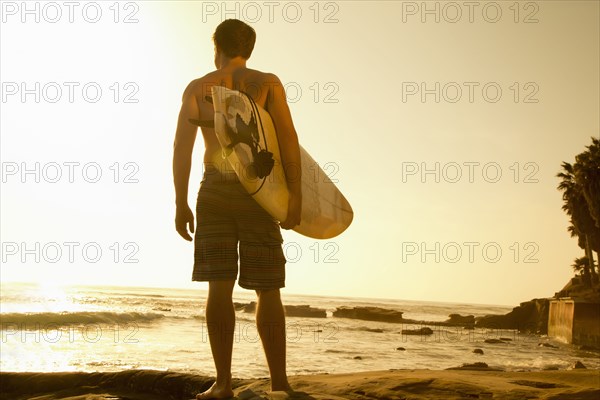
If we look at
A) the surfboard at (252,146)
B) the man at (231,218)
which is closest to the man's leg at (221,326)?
the man at (231,218)

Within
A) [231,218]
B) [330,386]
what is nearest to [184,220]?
[231,218]

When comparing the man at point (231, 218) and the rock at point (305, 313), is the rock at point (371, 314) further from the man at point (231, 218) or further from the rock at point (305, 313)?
the man at point (231, 218)

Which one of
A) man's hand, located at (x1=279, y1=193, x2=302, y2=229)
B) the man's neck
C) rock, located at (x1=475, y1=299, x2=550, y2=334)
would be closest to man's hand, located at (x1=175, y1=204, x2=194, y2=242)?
man's hand, located at (x1=279, y1=193, x2=302, y2=229)

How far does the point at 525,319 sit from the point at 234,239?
206 ft

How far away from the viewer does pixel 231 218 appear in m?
3.94

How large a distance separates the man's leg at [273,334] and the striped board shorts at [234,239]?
96 mm

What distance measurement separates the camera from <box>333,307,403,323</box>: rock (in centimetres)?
6131

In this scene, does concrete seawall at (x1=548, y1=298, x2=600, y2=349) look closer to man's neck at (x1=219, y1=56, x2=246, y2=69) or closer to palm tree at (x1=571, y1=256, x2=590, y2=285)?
palm tree at (x1=571, y1=256, x2=590, y2=285)

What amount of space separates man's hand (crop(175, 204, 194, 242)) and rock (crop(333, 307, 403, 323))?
58.6m

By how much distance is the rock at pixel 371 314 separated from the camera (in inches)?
2414

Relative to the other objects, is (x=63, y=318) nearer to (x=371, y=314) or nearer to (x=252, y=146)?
(x=252, y=146)

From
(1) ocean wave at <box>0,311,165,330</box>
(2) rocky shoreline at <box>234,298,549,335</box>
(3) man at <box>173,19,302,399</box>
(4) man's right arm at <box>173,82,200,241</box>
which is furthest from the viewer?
(2) rocky shoreline at <box>234,298,549,335</box>

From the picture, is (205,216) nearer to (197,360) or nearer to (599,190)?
(197,360)

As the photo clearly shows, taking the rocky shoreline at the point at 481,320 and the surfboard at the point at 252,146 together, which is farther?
the rocky shoreline at the point at 481,320
